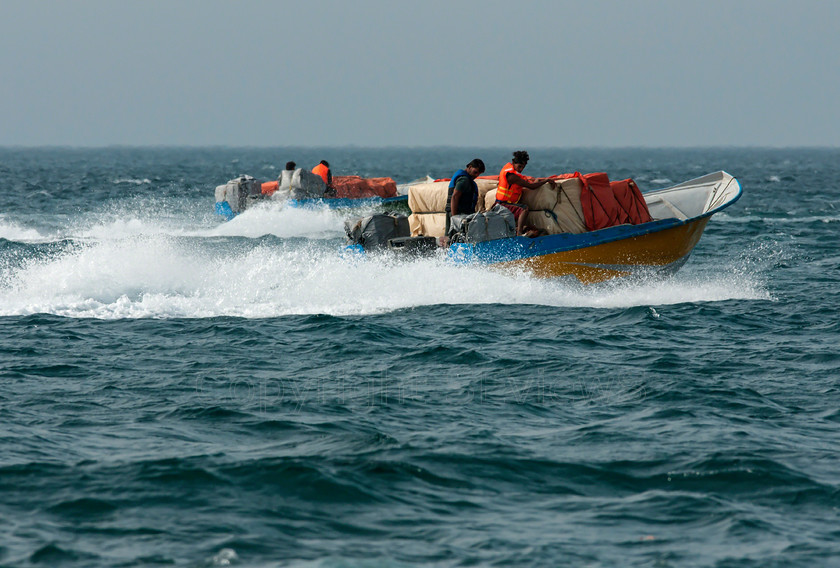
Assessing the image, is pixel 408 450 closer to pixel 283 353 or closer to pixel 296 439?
pixel 296 439

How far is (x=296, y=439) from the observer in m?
7.66

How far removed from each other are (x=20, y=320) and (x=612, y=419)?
7.97 metres

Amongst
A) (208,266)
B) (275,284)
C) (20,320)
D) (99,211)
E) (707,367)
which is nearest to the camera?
(707,367)

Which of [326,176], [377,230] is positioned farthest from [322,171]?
[377,230]

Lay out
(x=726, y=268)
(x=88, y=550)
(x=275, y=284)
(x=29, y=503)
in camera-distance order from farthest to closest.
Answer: (x=726, y=268) → (x=275, y=284) → (x=29, y=503) → (x=88, y=550)

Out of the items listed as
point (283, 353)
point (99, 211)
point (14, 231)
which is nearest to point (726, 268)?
point (283, 353)

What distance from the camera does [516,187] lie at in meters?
13.7

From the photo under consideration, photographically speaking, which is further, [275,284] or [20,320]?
[275,284]

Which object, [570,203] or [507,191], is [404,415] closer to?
[507,191]

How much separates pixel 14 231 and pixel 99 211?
813 cm

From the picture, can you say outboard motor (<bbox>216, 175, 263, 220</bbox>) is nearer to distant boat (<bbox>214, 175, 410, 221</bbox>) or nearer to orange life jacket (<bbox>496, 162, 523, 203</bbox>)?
distant boat (<bbox>214, 175, 410, 221</bbox>)

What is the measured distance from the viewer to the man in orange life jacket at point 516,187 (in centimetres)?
1341

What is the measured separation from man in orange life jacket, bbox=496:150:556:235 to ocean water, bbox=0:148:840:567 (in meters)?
0.88

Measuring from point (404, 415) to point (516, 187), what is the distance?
6.03 metres
